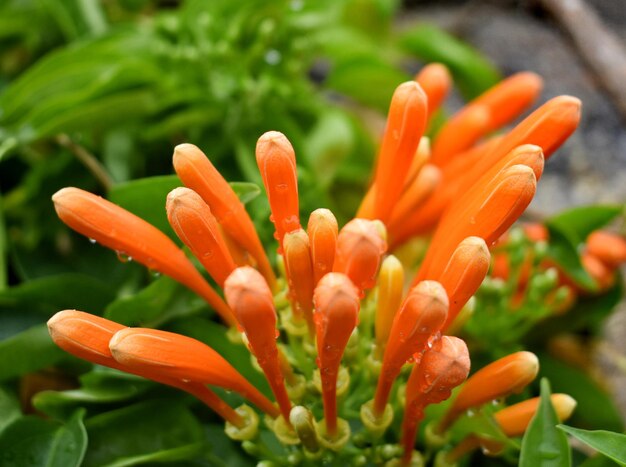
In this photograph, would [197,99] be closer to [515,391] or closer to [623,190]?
[515,391]

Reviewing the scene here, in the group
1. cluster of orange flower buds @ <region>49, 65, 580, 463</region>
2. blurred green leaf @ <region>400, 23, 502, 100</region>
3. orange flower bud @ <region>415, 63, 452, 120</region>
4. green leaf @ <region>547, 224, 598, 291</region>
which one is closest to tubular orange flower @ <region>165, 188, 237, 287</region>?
cluster of orange flower buds @ <region>49, 65, 580, 463</region>

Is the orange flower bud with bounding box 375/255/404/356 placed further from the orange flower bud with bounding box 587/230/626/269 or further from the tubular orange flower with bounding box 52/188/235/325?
the orange flower bud with bounding box 587/230/626/269

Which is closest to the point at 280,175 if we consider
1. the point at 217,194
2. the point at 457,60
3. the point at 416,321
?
the point at 217,194

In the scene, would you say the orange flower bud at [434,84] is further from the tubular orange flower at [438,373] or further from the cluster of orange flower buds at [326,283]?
the tubular orange flower at [438,373]

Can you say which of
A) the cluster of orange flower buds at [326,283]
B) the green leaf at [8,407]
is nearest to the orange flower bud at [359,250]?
the cluster of orange flower buds at [326,283]

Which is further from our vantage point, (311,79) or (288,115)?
(311,79)

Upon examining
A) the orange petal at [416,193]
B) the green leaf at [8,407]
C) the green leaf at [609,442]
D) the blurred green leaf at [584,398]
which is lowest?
the blurred green leaf at [584,398]

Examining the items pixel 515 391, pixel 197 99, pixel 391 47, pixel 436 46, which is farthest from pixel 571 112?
pixel 391 47
